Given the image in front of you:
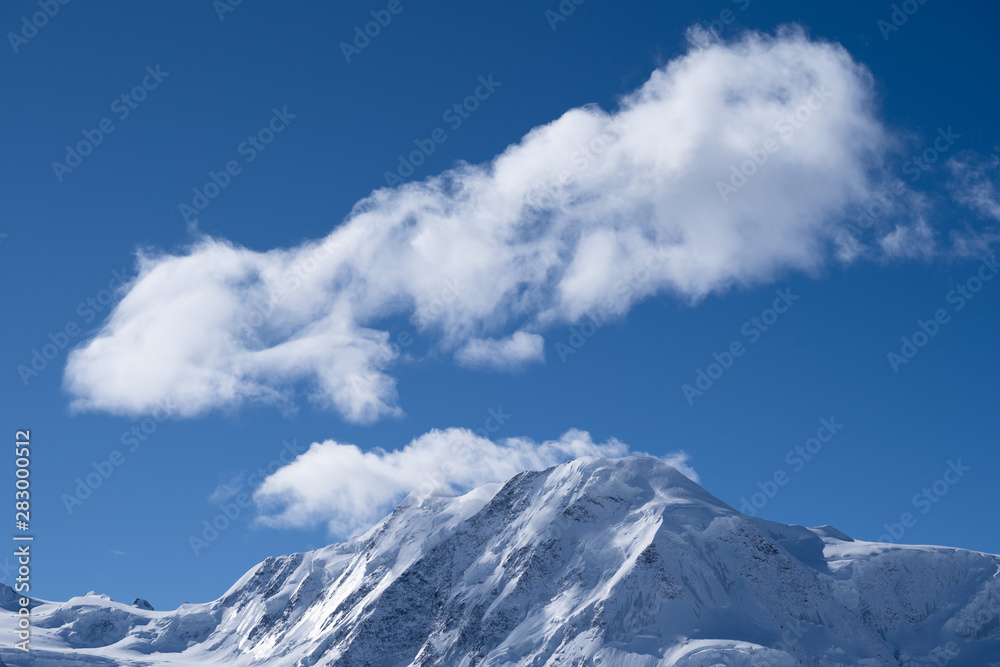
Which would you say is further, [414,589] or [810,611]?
[414,589]

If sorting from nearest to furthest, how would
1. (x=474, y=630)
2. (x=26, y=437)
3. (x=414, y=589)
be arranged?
(x=26, y=437) < (x=474, y=630) < (x=414, y=589)

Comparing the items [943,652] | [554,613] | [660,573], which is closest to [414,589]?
[554,613]

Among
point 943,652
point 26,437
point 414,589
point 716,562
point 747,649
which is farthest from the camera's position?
point 414,589

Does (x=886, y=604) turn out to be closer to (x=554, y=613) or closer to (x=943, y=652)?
(x=943, y=652)

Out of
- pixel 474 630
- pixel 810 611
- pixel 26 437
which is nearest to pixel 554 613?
pixel 474 630

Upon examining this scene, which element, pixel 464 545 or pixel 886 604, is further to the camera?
pixel 464 545

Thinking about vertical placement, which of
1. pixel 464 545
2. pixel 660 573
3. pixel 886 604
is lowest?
pixel 886 604

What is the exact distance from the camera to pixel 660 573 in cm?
15012

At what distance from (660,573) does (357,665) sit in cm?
6716

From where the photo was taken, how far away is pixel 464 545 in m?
199

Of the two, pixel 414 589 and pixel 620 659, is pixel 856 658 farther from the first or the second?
pixel 414 589

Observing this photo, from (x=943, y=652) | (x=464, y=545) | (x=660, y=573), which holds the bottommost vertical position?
(x=943, y=652)

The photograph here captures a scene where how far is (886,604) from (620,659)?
155 ft

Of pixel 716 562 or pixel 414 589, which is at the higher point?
pixel 414 589
